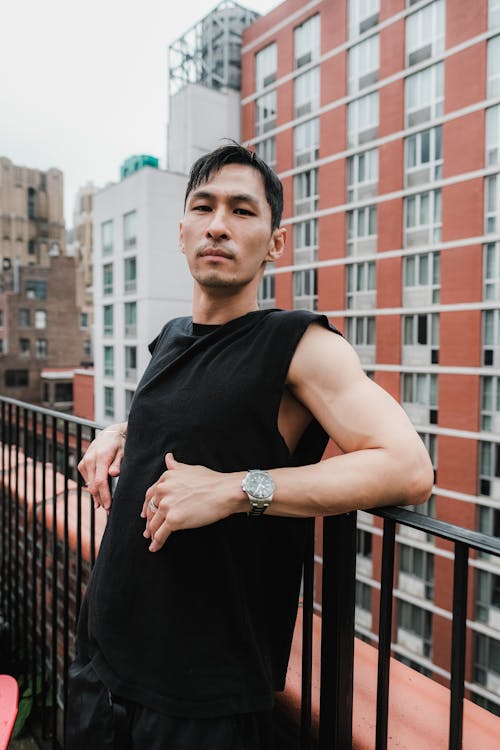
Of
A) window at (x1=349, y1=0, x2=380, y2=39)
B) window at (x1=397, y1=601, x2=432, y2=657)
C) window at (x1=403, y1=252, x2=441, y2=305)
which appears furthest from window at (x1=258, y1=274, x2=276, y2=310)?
window at (x1=397, y1=601, x2=432, y2=657)

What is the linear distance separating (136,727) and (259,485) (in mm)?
588

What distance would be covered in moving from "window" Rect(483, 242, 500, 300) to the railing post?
1492 centimetres

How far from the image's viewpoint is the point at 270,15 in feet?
63.2

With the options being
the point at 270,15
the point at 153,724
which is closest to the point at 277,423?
the point at 153,724

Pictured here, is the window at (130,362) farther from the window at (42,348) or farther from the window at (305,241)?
the window at (42,348)

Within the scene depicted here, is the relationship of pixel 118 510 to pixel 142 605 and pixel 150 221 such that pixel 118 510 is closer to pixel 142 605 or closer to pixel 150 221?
pixel 142 605

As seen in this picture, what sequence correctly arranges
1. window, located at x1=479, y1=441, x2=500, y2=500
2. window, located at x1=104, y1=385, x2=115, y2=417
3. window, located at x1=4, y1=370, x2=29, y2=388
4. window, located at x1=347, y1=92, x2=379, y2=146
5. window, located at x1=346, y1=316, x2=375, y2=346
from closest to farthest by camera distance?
window, located at x1=479, y1=441, x2=500, y2=500
window, located at x1=347, y1=92, x2=379, y2=146
window, located at x1=346, y1=316, x2=375, y2=346
window, located at x1=104, y1=385, x2=115, y2=417
window, located at x1=4, y1=370, x2=29, y2=388

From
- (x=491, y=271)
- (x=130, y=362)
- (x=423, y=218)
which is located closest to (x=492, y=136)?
(x=423, y=218)

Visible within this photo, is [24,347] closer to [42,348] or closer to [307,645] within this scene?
[42,348]

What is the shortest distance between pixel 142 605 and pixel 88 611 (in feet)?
0.83

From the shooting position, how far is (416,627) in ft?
54.9

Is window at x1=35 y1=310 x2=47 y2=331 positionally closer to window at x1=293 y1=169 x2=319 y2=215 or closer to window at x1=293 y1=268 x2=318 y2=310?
window at x1=293 y1=268 x2=318 y2=310

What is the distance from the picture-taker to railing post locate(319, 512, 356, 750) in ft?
3.55

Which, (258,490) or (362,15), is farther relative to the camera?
(362,15)
